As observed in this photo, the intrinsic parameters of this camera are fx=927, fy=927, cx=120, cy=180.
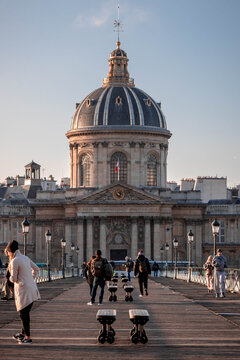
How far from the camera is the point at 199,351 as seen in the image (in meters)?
17.4

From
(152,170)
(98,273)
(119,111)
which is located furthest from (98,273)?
(152,170)

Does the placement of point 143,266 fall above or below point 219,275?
above

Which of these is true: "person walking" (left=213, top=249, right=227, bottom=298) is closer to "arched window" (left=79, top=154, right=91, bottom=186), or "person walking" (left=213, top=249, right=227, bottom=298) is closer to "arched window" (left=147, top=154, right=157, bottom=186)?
"arched window" (left=147, top=154, right=157, bottom=186)

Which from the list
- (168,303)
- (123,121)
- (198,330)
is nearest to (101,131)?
(123,121)

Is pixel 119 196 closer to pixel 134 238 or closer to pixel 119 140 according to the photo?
pixel 134 238

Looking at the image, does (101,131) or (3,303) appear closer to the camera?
(3,303)

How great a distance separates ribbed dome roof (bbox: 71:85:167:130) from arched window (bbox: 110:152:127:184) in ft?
13.0

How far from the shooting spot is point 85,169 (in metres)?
117

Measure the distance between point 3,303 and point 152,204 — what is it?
7864 cm

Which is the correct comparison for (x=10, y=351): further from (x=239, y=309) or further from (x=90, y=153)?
(x=90, y=153)

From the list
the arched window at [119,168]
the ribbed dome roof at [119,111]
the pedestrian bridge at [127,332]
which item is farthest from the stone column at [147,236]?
the pedestrian bridge at [127,332]

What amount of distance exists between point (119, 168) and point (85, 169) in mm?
4513

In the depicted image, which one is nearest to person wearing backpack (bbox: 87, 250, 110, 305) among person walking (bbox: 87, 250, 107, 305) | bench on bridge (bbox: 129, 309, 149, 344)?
person walking (bbox: 87, 250, 107, 305)

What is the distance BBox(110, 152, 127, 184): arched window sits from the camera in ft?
380
